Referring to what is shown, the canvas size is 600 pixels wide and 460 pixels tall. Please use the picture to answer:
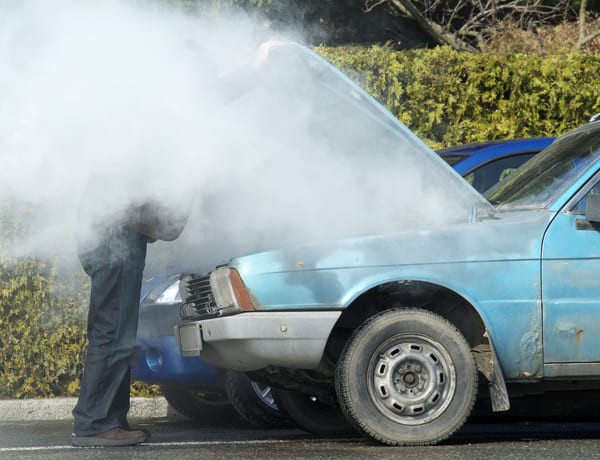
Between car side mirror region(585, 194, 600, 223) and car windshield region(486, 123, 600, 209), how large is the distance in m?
0.27

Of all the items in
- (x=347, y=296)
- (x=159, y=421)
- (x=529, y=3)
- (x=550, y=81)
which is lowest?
(x=159, y=421)

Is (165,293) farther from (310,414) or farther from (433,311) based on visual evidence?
(433,311)

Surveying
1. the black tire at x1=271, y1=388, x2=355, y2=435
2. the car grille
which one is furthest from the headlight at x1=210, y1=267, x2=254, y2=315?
the black tire at x1=271, y1=388, x2=355, y2=435

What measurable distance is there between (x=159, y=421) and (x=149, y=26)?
319 cm

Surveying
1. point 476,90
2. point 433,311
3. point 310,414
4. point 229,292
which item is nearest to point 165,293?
point 310,414

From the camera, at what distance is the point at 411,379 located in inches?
184

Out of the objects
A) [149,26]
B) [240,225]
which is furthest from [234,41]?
[240,225]

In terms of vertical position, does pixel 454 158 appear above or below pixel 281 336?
above

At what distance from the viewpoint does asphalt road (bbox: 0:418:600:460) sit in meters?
4.46

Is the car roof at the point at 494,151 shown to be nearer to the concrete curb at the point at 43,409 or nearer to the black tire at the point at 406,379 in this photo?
the black tire at the point at 406,379

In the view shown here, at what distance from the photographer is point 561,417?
6426 mm

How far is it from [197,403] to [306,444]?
2.18 meters

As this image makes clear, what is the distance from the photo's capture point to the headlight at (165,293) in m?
6.07

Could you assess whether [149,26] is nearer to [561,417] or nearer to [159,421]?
[159,421]
